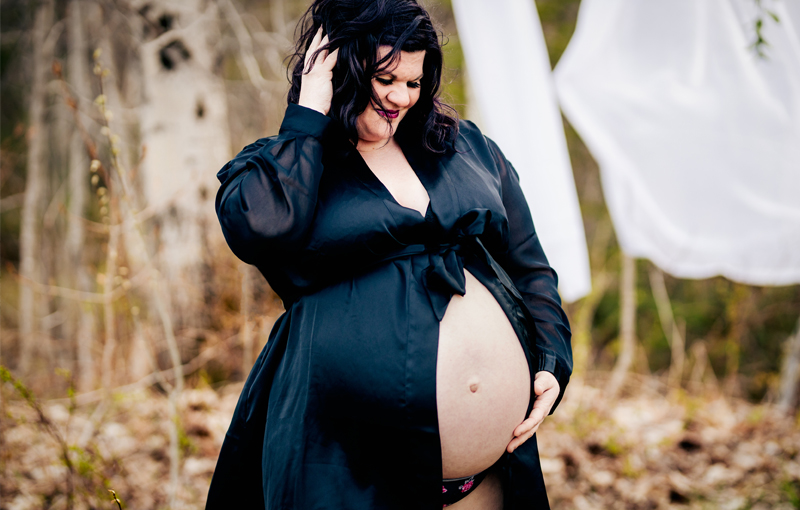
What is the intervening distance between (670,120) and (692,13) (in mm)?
439

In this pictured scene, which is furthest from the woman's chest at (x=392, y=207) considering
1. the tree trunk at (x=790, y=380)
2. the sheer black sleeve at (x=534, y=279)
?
the tree trunk at (x=790, y=380)

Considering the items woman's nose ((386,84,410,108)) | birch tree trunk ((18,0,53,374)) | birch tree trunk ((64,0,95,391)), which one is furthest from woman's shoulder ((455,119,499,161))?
birch tree trunk ((18,0,53,374))

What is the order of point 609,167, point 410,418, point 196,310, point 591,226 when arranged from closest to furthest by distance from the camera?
Answer: point 410,418 < point 609,167 < point 196,310 < point 591,226

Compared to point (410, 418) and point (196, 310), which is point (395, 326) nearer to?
point (410, 418)

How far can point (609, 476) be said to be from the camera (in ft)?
8.77

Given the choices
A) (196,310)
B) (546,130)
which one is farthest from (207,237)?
(546,130)

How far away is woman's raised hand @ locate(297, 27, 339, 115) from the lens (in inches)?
45.9

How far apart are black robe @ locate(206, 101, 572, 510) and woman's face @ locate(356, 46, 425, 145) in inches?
2.8

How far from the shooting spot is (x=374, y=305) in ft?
3.77

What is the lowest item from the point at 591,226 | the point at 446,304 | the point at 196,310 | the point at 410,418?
the point at 591,226

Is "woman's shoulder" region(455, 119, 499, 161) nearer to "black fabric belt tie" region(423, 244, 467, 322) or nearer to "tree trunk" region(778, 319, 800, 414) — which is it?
"black fabric belt tie" region(423, 244, 467, 322)

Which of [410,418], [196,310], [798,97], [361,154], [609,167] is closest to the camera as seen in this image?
[410,418]

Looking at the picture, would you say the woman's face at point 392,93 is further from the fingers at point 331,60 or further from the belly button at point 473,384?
the belly button at point 473,384

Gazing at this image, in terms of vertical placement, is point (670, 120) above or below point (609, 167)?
above
